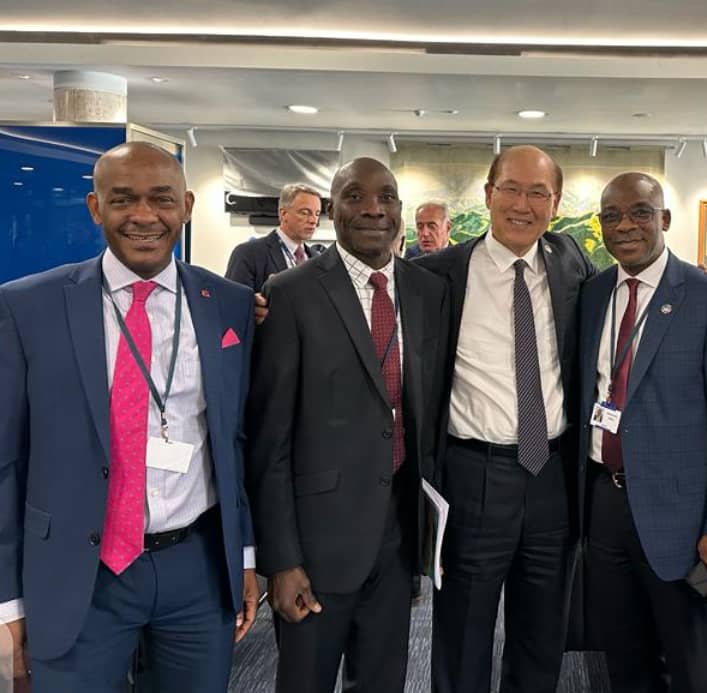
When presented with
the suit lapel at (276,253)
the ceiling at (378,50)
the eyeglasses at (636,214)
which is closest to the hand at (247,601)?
the eyeglasses at (636,214)

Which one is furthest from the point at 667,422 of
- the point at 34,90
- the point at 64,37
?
the point at 34,90

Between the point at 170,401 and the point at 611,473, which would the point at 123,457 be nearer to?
the point at 170,401

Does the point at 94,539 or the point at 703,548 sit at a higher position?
the point at 94,539

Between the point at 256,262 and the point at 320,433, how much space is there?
2858 mm

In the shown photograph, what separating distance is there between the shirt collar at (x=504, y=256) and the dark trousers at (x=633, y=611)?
0.61 meters

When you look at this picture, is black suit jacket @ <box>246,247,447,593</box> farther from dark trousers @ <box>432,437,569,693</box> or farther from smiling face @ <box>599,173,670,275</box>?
smiling face @ <box>599,173,670,275</box>

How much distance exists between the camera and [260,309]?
1804 millimetres

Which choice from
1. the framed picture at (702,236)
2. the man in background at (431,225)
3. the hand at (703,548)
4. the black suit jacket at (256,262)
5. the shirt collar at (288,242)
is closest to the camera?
the hand at (703,548)

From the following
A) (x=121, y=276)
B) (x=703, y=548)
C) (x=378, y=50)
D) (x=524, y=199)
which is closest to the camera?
(x=121, y=276)

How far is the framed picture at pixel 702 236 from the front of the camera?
8531 millimetres

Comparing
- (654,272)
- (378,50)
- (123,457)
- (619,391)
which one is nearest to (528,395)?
(619,391)

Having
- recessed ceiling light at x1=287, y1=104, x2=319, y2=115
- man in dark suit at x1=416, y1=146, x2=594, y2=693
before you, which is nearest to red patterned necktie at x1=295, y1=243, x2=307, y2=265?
recessed ceiling light at x1=287, y1=104, x2=319, y2=115

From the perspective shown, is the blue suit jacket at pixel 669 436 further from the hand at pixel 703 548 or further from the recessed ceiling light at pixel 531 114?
the recessed ceiling light at pixel 531 114

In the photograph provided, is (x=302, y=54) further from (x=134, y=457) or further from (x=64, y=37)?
(x=134, y=457)
